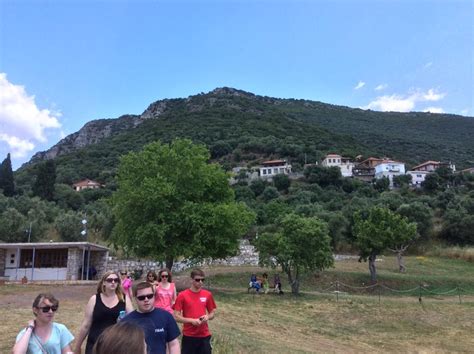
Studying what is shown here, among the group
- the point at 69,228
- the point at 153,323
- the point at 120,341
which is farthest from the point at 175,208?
the point at 120,341

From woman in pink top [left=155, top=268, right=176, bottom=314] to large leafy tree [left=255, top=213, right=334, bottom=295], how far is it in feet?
59.9

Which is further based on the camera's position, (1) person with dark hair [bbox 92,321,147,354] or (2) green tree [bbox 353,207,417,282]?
(2) green tree [bbox 353,207,417,282]

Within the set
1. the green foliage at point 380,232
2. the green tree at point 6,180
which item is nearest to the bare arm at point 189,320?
the green foliage at point 380,232

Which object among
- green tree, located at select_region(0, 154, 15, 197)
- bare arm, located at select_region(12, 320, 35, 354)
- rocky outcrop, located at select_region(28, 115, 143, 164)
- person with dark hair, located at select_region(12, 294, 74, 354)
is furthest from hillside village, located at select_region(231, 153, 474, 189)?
rocky outcrop, located at select_region(28, 115, 143, 164)

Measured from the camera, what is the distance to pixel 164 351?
4.04m

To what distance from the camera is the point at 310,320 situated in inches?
693

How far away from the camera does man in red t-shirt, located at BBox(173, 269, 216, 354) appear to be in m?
5.47

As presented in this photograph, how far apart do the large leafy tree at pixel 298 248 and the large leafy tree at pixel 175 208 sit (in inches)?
83.2

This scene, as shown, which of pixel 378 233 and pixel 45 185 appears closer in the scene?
pixel 378 233

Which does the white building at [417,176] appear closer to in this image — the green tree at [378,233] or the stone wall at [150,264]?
the green tree at [378,233]

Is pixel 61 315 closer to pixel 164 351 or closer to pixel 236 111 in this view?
pixel 164 351

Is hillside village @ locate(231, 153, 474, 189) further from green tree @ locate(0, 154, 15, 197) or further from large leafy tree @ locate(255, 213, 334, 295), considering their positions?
large leafy tree @ locate(255, 213, 334, 295)

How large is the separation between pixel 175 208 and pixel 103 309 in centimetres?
1894

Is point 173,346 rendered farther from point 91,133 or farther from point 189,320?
point 91,133
